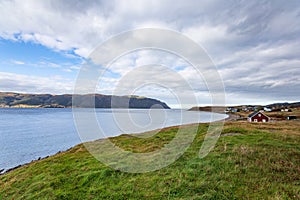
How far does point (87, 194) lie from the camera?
9375 mm

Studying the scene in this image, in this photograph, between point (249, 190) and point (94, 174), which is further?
point (94, 174)

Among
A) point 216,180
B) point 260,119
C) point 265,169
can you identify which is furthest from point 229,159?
point 260,119

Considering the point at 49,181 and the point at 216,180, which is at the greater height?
the point at 216,180

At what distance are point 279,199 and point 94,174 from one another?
9207mm

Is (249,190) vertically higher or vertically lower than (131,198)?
higher

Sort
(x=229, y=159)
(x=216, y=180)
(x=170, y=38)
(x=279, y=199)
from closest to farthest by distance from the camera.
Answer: (x=279, y=199), (x=216, y=180), (x=229, y=159), (x=170, y=38)

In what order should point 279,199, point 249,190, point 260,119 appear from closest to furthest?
point 279,199 < point 249,190 < point 260,119

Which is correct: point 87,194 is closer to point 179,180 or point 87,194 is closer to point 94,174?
point 94,174

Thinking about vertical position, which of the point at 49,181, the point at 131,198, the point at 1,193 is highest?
the point at 131,198

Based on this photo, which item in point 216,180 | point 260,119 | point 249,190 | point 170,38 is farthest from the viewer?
point 260,119

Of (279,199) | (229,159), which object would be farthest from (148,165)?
(279,199)

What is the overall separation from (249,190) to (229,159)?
338 cm

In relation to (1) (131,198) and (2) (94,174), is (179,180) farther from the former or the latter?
(2) (94,174)

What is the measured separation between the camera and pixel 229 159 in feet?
37.4
